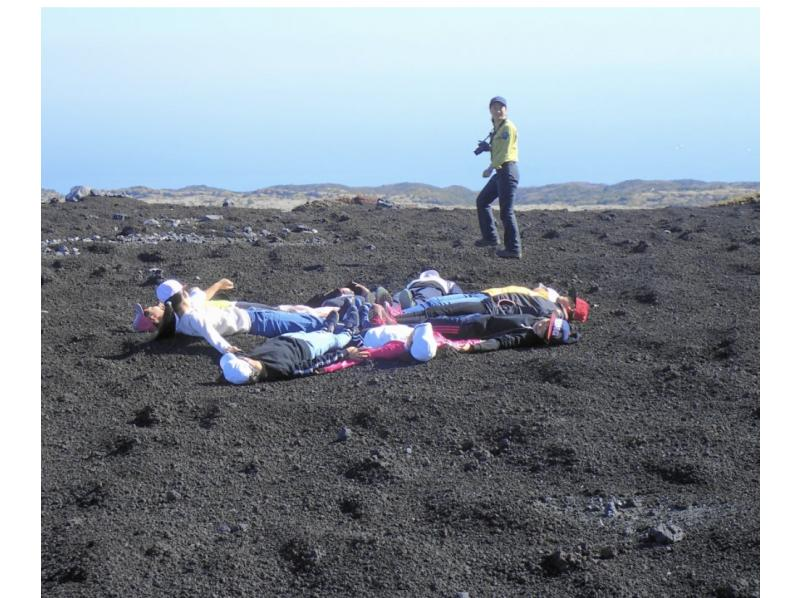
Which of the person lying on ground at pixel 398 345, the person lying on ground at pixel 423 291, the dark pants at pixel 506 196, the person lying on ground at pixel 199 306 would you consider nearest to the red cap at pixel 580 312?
the person lying on ground at pixel 423 291

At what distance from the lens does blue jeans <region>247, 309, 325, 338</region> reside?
693 centimetres

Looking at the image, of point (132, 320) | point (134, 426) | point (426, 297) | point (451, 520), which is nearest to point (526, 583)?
point (451, 520)

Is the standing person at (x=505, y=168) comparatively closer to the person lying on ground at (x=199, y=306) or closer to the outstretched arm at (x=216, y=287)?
the person lying on ground at (x=199, y=306)

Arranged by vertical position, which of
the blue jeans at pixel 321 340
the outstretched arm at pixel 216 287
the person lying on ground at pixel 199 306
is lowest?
the blue jeans at pixel 321 340

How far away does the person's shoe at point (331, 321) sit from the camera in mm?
6816

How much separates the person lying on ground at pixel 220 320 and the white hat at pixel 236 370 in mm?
445

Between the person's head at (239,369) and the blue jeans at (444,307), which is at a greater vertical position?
the blue jeans at (444,307)

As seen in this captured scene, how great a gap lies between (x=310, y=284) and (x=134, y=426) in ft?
11.3

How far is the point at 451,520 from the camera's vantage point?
167 inches

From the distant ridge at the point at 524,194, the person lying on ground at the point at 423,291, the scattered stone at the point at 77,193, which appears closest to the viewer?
the person lying on ground at the point at 423,291

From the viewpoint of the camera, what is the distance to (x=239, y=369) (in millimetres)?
5926

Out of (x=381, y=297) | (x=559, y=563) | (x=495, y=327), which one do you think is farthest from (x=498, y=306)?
(x=559, y=563)

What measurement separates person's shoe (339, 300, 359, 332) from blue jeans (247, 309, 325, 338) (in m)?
0.17

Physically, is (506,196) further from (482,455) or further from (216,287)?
(482,455)
